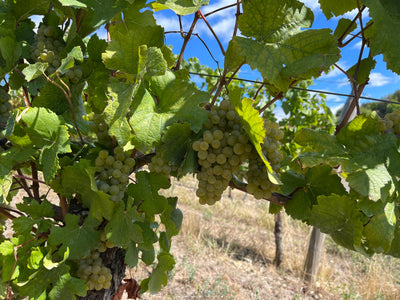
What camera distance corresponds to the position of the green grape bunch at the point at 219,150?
724 millimetres

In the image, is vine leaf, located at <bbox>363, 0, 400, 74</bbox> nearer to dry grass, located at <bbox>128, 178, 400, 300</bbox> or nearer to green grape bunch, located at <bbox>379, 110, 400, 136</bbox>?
green grape bunch, located at <bbox>379, 110, 400, 136</bbox>

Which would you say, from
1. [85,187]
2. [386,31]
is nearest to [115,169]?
[85,187]

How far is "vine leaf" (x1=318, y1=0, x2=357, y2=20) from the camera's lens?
3.15ft

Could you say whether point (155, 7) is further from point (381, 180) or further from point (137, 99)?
point (381, 180)

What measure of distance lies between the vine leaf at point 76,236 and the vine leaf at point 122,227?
10cm

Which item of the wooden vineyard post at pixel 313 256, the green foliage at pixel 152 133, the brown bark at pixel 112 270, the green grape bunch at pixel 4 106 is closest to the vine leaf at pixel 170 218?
the green foliage at pixel 152 133

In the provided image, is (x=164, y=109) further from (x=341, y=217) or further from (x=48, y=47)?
(x=341, y=217)

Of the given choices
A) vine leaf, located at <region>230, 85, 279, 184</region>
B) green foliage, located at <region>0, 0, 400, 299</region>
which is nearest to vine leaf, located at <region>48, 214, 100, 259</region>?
green foliage, located at <region>0, 0, 400, 299</region>

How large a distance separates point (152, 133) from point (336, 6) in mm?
702

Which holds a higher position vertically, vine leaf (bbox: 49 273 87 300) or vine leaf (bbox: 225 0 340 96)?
vine leaf (bbox: 225 0 340 96)

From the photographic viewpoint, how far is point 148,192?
836 mm

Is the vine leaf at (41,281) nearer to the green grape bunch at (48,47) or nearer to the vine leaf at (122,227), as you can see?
the vine leaf at (122,227)

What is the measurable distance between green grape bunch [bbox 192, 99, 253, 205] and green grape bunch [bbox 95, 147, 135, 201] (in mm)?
195

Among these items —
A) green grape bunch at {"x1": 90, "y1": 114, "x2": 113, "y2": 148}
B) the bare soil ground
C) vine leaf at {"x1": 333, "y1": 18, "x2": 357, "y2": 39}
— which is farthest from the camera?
the bare soil ground
